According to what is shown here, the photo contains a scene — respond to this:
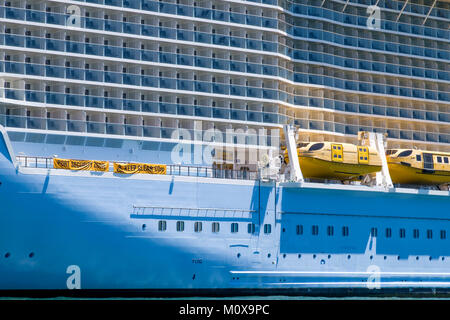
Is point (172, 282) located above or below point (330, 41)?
below

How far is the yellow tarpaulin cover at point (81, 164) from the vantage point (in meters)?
43.3

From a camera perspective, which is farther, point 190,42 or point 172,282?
point 190,42

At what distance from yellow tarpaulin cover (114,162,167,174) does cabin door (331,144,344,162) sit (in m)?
8.73

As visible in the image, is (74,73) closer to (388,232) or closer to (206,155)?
(206,155)

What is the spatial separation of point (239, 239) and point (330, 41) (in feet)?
45.1

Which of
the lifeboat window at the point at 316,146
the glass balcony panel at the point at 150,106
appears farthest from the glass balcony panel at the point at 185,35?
Result: the lifeboat window at the point at 316,146

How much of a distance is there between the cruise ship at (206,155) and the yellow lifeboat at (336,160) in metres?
0.12

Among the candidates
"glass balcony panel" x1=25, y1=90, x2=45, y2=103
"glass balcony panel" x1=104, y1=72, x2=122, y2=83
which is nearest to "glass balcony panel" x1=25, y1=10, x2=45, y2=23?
"glass balcony panel" x1=25, y1=90, x2=45, y2=103

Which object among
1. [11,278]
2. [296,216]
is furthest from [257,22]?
[11,278]

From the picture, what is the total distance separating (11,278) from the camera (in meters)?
41.8

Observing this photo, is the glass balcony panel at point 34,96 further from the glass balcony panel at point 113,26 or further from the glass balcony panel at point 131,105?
the glass balcony panel at point 113,26

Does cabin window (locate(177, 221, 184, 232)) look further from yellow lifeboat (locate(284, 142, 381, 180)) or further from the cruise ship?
yellow lifeboat (locate(284, 142, 381, 180))

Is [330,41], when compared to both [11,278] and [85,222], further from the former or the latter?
[11,278]
